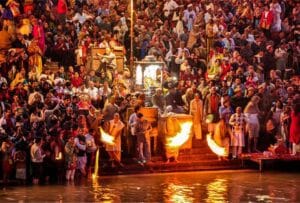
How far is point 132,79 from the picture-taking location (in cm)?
3014

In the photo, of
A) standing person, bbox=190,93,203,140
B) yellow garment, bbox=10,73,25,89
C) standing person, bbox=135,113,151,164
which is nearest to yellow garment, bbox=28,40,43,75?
yellow garment, bbox=10,73,25,89

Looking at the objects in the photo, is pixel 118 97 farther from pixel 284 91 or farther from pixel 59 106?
pixel 284 91

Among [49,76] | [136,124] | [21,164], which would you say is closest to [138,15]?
[49,76]

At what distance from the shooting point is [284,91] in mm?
29281

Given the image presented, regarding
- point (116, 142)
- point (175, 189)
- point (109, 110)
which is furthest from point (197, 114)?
point (175, 189)

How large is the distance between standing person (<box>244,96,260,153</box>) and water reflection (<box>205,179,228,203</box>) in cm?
335

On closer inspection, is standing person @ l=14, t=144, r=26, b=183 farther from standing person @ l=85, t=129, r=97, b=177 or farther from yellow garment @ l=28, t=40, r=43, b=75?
yellow garment @ l=28, t=40, r=43, b=75

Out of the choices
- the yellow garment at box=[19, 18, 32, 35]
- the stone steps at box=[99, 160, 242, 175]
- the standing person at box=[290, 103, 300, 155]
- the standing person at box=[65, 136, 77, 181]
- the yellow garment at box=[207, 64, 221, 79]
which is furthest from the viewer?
the yellow garment at box=[207, 64, 221, 79]

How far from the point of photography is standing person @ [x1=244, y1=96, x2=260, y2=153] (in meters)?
27.4

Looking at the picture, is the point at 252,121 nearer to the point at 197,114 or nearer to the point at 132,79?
the point at 197,114

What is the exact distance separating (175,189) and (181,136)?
3.83 m

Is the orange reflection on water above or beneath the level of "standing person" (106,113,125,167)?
beneath

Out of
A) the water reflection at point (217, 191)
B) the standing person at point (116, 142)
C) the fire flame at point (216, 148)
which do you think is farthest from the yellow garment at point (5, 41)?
the water reflection at point (217, 191)

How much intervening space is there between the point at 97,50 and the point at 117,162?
6.94m
